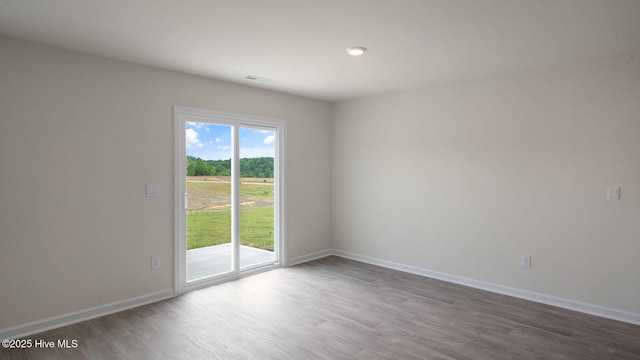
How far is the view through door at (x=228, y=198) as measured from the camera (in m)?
4.20

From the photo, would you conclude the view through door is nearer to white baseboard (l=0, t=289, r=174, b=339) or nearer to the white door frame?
the white door frame

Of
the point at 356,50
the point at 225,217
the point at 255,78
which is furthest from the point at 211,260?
the point at 356,50

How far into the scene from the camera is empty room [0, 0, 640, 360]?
272 cm

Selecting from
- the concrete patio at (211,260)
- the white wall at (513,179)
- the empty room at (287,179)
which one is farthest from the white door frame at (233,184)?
the white wall at (513,179)

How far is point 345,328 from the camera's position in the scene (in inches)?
124

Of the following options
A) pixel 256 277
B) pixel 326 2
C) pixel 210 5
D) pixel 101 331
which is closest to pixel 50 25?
pixel 210 5

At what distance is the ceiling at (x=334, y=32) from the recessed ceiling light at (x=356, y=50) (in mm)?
56

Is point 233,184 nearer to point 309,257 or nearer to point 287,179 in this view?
point 287,179

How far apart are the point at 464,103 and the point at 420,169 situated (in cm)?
99

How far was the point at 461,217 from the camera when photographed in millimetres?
4371

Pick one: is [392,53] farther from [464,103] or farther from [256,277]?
[256,277]

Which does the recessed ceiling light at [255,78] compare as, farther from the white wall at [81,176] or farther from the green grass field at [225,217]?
the green grass field at [225,217]

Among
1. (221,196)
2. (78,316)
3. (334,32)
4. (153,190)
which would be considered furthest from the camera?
(221,196)

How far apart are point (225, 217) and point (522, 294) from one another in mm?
3550
